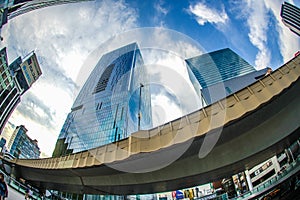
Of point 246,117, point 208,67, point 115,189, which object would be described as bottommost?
point 115,189

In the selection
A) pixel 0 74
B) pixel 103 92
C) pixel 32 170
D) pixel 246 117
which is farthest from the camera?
pixel 103 92

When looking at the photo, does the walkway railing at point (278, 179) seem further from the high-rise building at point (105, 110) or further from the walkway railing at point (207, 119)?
the high-rise building at point (105, 110)

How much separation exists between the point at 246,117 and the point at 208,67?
166072 millimetres

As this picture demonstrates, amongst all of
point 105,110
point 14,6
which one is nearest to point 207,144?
point 14,6

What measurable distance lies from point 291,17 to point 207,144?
400ft

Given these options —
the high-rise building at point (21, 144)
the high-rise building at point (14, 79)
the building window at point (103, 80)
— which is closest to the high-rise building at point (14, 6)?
the high-rise building at point (14, 79)

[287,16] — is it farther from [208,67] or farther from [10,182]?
[10,182]

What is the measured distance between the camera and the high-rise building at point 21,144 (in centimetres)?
14870

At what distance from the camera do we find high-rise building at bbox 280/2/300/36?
316ft

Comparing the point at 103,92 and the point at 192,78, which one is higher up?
the point at 192,78

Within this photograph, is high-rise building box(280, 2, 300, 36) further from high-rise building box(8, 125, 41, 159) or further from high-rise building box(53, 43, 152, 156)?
high-rise building box(8, 125, 41, 159)

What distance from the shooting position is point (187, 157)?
39.4 ft

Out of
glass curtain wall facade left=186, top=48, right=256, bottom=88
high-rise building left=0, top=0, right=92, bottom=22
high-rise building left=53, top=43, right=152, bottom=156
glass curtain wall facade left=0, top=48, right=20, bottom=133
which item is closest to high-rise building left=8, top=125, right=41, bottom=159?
high-rise building left=53, top=43, right=152, bottom=156

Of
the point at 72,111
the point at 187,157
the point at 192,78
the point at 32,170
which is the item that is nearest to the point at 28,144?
the point at 72,111
